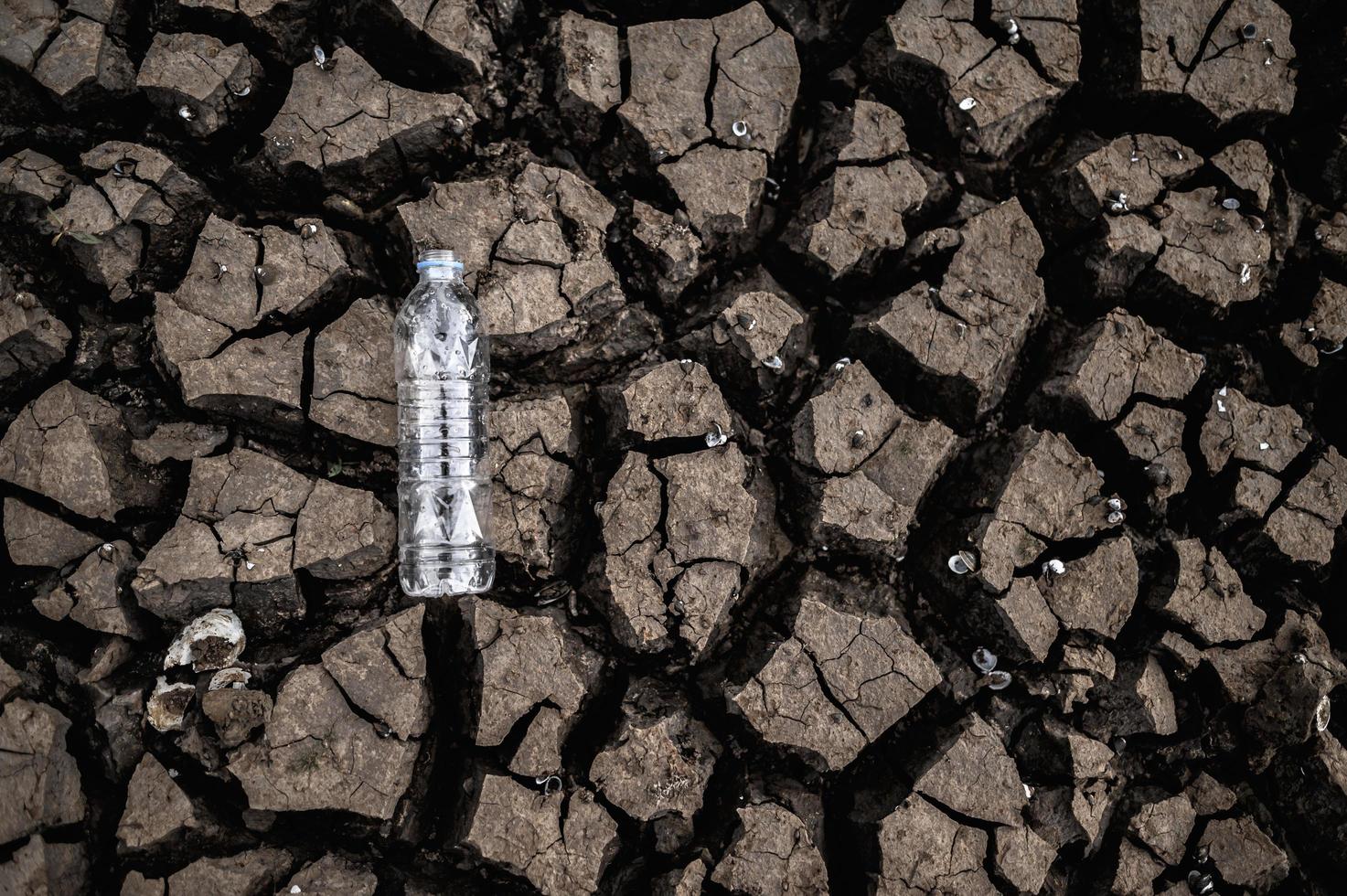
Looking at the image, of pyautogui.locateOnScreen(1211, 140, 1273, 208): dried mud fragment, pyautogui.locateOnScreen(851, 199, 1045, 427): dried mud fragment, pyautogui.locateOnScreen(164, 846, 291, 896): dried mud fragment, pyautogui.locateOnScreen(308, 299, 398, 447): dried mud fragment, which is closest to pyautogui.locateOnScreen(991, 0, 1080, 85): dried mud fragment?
pyautogui.locateOnScreen(851, 199, 1045, 427): dried mud fragment

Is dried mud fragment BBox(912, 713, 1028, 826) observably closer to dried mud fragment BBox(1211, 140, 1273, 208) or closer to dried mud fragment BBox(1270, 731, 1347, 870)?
dried mud fragment BBox(1270, 731, 1347, 870)

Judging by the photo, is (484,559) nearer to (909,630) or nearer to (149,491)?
(149,491)

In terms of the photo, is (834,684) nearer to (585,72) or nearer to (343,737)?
(343,737)

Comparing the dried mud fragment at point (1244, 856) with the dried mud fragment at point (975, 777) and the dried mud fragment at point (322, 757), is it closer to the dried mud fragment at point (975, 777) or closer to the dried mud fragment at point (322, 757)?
the dried mud fragment at point (975, 777)

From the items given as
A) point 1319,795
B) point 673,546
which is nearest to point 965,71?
point 673,546

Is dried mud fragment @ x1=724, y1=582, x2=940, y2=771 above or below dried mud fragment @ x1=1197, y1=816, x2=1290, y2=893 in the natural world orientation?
above

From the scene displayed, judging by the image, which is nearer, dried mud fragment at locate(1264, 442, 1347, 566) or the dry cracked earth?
the dry cracked earth

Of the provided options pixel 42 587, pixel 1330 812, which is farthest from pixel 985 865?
pixel 42 587
